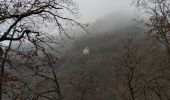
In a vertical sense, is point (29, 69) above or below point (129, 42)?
below

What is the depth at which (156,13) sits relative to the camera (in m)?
21.9

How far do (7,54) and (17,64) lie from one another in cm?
70

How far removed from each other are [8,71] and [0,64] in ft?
0.90

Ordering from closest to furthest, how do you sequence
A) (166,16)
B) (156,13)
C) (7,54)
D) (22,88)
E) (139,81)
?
(22,88) < (7,54) < (166,16) < (156,13) < (139,81)

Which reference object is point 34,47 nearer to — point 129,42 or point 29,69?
point 29,69

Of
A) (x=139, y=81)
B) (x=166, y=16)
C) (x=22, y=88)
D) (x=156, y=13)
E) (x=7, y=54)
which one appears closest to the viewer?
(x=22, y=88)

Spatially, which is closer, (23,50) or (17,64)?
(17,64)

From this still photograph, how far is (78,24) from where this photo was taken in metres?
9.29

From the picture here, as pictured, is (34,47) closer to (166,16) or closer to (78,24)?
(78,24)

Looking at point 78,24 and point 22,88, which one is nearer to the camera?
point 22,88

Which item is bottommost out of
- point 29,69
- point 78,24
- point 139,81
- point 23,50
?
point 29,69

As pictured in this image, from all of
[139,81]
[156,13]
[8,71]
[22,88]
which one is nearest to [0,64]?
[8,71]

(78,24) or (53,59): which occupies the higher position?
(78,24)

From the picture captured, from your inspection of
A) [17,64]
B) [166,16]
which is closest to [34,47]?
[17,64]
